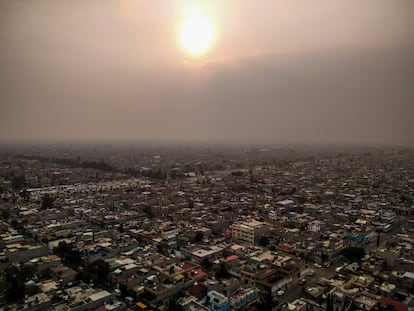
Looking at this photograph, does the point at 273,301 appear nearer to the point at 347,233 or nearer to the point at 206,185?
the point at 347,233

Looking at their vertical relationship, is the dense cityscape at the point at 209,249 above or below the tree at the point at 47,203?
below

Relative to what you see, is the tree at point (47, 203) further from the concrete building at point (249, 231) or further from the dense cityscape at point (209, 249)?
the concrete building at point (249, 231)

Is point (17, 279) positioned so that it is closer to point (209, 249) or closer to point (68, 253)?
point (68, 253)

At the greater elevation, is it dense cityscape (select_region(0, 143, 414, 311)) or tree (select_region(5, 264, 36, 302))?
tree (select_region(5, 264, 36, 302))

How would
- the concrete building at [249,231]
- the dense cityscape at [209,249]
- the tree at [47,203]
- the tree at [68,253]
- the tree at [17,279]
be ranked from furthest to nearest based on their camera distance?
the tree at [47,203]
the concrete building at [249,231]
the tree at [68,253]
the dense cityscape at [209,249]
the tree at [17,279]

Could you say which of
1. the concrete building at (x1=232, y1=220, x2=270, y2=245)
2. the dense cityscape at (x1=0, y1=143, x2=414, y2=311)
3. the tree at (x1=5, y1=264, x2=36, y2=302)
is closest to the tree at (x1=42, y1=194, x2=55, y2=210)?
the dense cityscape at (x1=0, y1=143, x2=414, y2=311)

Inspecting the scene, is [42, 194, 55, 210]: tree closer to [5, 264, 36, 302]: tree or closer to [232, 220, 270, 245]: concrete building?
[5, 264, 36, 302]: tree

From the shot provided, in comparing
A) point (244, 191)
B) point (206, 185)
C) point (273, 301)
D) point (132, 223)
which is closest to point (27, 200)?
point (132, 223)

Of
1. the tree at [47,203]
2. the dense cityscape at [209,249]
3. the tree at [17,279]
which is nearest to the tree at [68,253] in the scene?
the dense cityscape at [209,249]
